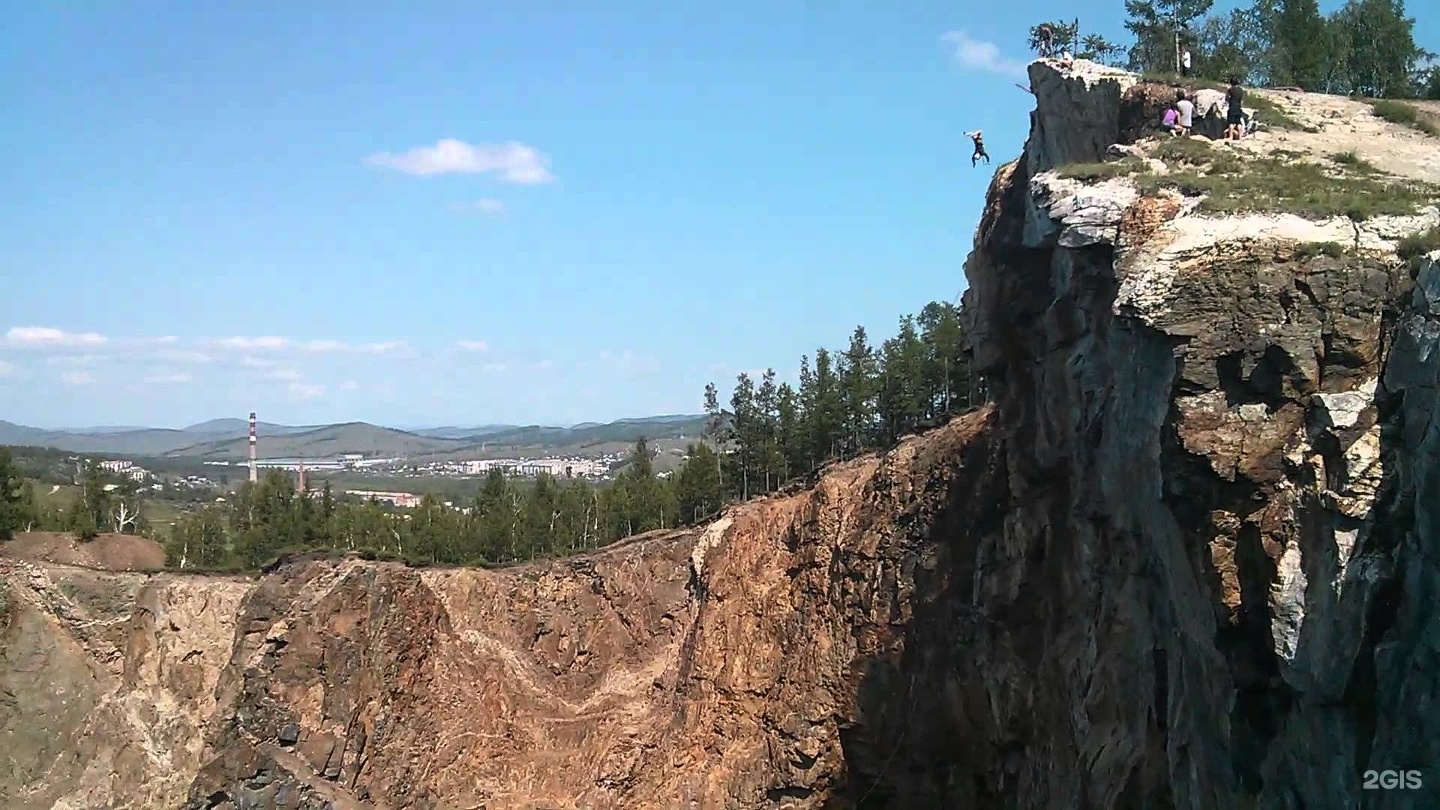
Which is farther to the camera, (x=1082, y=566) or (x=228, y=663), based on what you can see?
(x=228, y=663)

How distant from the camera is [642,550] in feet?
163

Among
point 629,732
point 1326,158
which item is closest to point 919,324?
point 629,732

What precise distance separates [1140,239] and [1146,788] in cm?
1059

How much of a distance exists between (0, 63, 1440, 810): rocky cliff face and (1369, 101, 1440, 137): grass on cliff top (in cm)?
165

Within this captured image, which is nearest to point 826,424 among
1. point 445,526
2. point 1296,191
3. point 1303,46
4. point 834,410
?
point 834,410

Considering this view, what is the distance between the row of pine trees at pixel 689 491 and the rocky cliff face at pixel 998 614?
16.0 m

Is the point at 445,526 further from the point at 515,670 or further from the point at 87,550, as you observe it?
the point at 515,670

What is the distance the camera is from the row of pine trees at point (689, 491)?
66.9 meters

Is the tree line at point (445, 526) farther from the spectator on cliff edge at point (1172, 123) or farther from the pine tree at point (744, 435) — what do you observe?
the spectator on cliff edge at point (1172, 123)

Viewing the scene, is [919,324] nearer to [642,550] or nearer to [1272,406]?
[642,550]

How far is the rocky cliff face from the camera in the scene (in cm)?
1448

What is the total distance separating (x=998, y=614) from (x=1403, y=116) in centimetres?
1809

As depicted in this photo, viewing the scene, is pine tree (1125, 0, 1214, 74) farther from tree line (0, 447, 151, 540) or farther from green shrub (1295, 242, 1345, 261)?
tree line (0, 447, 151, 540)

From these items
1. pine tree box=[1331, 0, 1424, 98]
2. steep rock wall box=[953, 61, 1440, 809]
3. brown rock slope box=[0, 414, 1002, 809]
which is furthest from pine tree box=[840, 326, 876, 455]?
steep rock wall box=[953, 61, 1440, 809]
